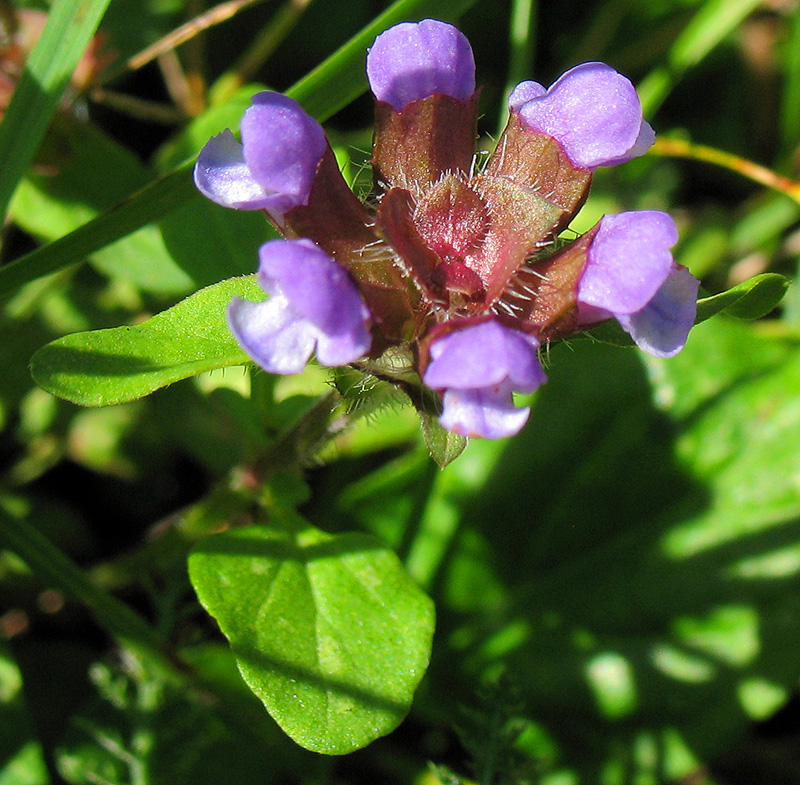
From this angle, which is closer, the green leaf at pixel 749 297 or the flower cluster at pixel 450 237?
the flower cluster at pixel 450 237

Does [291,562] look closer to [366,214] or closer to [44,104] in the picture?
[366,214]

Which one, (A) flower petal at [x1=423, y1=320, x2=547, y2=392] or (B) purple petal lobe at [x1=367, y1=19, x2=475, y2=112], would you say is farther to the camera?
(B) purple petal lobe at [x1=367, y1=19, x2=475, y2=112]

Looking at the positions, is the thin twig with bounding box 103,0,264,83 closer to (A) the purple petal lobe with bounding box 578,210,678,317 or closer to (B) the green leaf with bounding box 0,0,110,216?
(B) the green leaf with bounding box 0,0,110,216

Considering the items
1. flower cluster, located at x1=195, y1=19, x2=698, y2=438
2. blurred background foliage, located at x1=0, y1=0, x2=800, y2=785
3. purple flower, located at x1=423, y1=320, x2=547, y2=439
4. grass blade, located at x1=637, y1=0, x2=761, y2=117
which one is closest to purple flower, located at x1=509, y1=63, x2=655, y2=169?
flower cluster, located at x1=195, y1=19, x2=698, y2=438

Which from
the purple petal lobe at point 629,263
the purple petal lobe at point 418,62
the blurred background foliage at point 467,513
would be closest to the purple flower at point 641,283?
the purple petal lobe at point 629,263

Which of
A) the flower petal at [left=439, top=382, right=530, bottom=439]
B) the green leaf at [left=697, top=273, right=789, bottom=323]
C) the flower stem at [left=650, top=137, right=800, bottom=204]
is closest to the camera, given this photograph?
the flower petal at [left=439, top=382, right=530, bottom=439]

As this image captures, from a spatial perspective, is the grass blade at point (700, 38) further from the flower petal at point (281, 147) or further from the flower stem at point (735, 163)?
the flower petal at point (281, 147)

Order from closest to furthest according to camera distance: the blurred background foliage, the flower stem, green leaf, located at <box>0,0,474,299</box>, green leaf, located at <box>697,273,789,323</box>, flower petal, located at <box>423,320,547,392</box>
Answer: flower petal, located at <box>423,320,547,392</box> < green leaf, located at <box>697,273,789,323</box> < green leaf, located at <box>0,0,474,299</box> < the blurred background foliage < the flower stem

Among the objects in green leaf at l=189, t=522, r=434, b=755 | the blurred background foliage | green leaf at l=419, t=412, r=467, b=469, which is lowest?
the blurred background foliage
